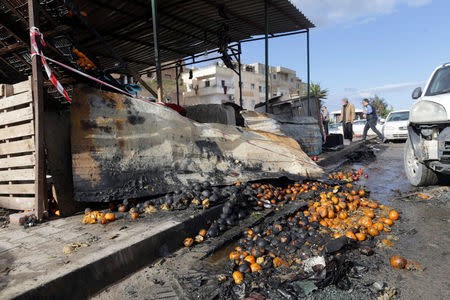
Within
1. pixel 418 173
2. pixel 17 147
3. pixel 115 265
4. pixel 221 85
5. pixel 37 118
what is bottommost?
pixel 115 265

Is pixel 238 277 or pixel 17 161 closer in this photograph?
pixel 238 277

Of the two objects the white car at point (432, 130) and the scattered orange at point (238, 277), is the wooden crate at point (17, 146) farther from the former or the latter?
the white car at point (432, 130)

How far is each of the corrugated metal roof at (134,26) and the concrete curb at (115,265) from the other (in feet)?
9.08

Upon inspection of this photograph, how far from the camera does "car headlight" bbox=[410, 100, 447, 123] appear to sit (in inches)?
155

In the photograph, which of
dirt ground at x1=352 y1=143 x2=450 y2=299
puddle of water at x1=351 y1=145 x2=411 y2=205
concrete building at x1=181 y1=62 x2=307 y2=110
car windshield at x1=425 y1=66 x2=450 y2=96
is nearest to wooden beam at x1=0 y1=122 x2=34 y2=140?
dirt ground at x1=352 y1=143 x2=450 y2=299

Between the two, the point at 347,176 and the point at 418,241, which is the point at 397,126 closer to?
the point at 347,176

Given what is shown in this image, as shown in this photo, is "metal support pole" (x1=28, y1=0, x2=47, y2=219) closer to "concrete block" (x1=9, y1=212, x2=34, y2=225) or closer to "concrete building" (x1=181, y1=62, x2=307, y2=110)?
"concrete block" (x1=9, y1=212, x2=34, y2=225)

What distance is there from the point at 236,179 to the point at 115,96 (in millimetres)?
2179

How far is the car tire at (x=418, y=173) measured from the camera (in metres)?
4.68

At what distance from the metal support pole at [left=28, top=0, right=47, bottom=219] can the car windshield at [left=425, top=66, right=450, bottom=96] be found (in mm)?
6040

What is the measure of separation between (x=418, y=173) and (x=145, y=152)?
484 cm

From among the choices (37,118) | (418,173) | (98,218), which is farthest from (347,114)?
(37,118)

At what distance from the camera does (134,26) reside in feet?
25.3

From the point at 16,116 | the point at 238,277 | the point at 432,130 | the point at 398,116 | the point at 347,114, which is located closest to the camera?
the point at 238,277
